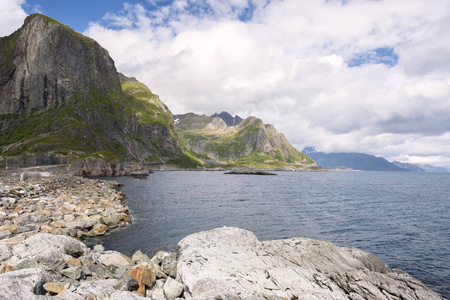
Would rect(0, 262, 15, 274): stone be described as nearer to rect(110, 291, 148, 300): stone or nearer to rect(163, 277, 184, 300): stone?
→ rect(110, 291, 148, 300): stone

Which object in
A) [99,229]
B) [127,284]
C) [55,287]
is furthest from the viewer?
[99,229]

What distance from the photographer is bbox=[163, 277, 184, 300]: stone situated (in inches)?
459

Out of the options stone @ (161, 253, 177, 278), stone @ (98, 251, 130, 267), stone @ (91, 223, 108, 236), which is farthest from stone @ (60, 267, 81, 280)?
stone @ (91, 223, 108, 236)

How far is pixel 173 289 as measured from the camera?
11891mm

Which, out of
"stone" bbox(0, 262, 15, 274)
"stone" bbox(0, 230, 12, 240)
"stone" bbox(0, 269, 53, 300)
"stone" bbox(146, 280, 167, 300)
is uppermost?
"stone" bbox(0, 269, 53, 300)

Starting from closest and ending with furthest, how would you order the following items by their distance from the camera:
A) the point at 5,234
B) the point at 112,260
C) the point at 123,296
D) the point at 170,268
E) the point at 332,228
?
the point at 123,296 → the point at 170,268 → the point at 112,260 → the point at 5,234 → the point at 332,228

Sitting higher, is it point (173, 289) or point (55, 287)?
point (55, 287)

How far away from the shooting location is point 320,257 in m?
16.3

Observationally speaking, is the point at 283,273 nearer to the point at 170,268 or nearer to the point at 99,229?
the point at 170,268

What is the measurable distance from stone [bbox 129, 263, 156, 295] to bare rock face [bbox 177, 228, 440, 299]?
1676 mm

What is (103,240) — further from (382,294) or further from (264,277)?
(382,294)

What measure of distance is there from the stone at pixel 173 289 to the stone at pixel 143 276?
117 cm

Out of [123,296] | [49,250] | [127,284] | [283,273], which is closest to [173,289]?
[127,284]

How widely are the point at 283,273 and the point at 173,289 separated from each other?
20.6 feet
